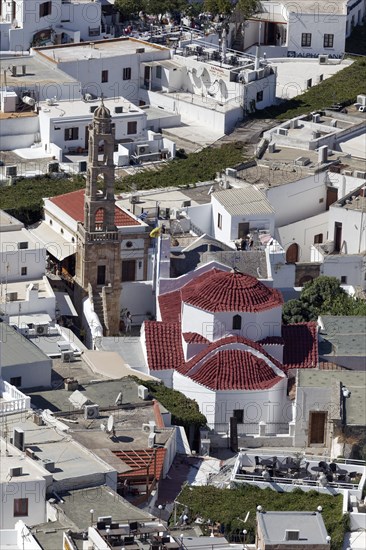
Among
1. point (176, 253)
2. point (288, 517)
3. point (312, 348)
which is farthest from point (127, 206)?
point (288, 517)

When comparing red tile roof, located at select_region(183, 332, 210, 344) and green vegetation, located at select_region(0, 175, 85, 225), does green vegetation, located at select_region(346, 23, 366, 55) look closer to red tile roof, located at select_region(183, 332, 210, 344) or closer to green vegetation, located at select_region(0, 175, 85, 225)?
green vegetation, located at select_region(0, 175, 85, 225)

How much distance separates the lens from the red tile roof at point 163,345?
359 ft

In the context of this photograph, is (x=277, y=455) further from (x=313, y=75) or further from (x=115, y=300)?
(x=313, y=75)

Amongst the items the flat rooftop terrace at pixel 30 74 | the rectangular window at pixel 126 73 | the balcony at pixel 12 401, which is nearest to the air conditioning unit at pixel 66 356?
the balcony at pixel 12 401

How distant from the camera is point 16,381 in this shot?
340 feet

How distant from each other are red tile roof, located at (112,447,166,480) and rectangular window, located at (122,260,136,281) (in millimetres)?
22419

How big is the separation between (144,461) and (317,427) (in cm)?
1078

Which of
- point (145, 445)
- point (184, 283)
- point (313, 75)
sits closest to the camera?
point (145, 445)

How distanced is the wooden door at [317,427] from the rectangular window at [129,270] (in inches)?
670

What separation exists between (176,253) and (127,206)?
768cm

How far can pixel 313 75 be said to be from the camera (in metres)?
153

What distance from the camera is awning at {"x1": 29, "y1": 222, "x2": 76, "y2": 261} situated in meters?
120

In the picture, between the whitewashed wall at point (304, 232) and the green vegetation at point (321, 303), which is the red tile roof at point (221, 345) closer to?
the green vegetation at point (321, 303)

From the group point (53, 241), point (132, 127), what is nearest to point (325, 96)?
point (132, 127)
